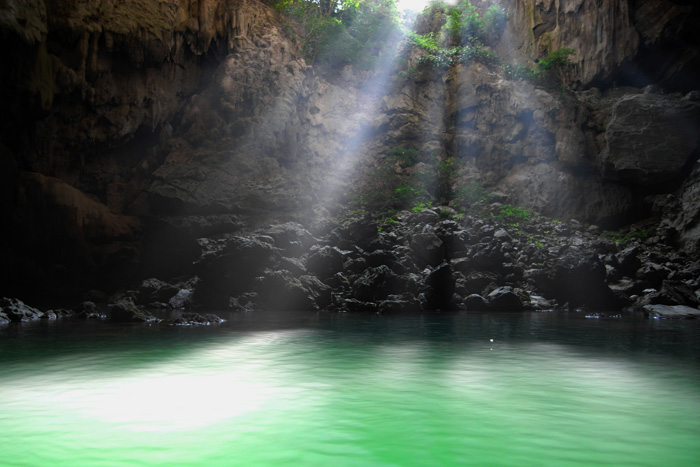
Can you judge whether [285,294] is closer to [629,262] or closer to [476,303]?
[476,303]

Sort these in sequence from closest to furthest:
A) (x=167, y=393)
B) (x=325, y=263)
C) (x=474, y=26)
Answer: (x=167, y=393)
(x=325, y=263)
(x=474, y=26)

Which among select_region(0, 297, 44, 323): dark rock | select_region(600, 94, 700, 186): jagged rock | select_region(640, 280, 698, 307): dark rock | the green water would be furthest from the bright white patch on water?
select_region(600, 94, 700, 186): jagged rock

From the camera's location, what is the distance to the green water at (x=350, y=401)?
3.08 meters

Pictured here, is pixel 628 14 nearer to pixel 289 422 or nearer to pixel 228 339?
pixel 228 339

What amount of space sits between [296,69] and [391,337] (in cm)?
1985

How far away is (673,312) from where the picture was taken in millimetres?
13734

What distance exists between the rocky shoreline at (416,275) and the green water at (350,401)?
7.31 meters

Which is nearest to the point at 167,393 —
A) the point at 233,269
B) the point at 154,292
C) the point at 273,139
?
the point at 233,269

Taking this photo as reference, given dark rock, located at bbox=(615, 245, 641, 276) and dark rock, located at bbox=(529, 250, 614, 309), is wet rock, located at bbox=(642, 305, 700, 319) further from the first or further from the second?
dark rock, located at bbox=(615, 245, 641, 276)

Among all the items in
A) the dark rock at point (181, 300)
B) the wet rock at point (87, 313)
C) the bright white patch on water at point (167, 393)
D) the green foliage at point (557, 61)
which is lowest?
the bright white patch on water at point (167, 393)

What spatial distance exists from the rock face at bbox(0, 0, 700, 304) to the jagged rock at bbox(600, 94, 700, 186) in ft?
0.25

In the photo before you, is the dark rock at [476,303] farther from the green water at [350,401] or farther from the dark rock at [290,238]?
the green water at [350,401]

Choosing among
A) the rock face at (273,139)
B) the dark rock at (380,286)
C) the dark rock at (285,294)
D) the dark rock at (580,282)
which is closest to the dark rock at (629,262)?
the dark rock at (580,282)

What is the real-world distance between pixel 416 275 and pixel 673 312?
7824 millimetres
